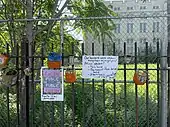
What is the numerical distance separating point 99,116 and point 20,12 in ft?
8.32

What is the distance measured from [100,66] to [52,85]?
0.65 metres

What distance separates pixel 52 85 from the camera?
447cm

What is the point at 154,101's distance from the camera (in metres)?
6.23

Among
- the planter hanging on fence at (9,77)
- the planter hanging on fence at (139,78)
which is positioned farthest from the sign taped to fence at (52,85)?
the planter hanging on fence at (139,78)

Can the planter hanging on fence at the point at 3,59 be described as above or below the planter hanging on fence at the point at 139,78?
above

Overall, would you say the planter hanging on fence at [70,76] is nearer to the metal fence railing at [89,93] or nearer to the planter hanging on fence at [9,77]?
the metal fence railing at [89,93]

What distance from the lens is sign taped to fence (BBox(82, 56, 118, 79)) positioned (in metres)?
4.32

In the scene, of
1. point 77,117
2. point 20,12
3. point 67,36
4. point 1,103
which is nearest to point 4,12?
point 20,12

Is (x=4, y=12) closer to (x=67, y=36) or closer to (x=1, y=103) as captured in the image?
(x=67, y=36)

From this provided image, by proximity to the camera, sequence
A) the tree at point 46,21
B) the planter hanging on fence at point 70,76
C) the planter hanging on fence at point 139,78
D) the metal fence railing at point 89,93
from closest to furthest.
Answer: the planter hanging on fence at point 139,78
the planter hanging on fence at point 70,76
the metal fence railing at point 89,93
the tree at point 46,21

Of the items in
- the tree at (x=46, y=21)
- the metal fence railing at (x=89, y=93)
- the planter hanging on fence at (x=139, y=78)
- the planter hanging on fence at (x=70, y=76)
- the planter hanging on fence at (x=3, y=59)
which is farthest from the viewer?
the tree at (x=46, y=21)

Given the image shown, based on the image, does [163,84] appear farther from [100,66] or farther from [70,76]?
[70,76]

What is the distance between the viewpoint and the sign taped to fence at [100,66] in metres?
4.32

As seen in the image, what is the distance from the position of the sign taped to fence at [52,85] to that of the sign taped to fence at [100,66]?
1.10ft
